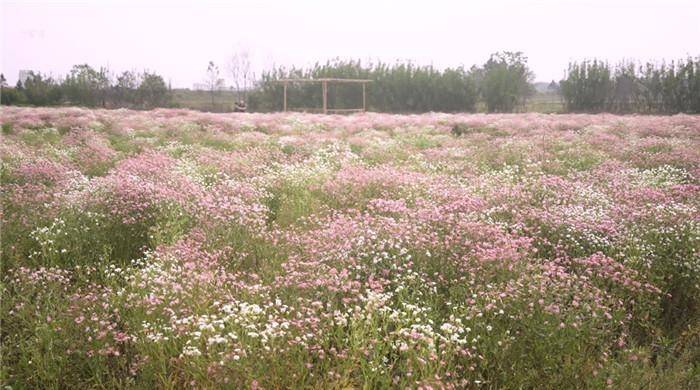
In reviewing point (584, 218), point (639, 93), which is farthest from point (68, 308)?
point (639, 93)

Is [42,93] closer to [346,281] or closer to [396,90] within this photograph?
[396,90]

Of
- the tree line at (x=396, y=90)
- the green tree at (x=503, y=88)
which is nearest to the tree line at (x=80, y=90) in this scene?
the tree line at (x=396, y=90)

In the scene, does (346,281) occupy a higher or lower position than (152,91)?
lower

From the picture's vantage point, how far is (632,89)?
3384cm

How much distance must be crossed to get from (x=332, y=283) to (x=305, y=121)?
17.8 m

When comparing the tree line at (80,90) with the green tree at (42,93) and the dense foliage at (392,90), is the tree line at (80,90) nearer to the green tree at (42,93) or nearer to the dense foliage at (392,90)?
the green tree at (42,93)

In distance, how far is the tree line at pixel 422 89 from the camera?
3819 centimetres

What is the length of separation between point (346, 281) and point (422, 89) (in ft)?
120

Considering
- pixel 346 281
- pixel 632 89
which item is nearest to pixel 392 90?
pixel 632 89

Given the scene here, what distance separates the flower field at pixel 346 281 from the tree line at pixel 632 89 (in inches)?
1009

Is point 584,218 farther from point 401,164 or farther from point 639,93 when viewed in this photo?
point 639,93

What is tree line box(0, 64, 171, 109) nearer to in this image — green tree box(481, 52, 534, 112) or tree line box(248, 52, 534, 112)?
tree line box(248, 52, 534, 112)

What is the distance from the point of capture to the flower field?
3.69 meters

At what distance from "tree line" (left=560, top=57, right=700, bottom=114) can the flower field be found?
25638 mm
